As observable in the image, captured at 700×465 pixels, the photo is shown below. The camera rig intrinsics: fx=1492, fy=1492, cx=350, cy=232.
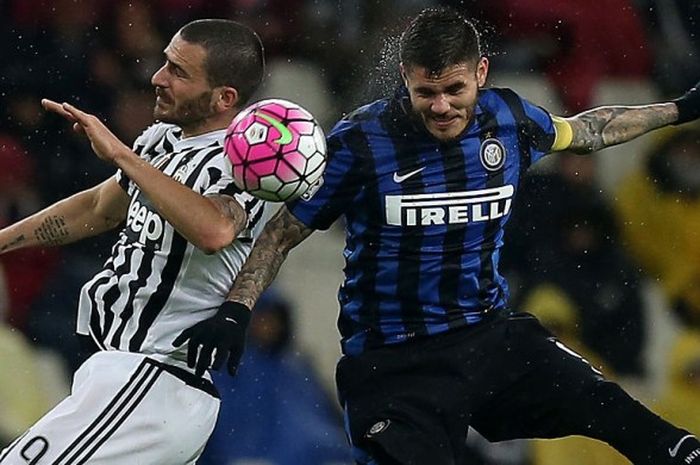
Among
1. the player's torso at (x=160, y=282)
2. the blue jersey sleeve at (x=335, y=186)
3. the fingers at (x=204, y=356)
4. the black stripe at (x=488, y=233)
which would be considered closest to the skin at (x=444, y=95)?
the black stripe at (x=488, y=233)

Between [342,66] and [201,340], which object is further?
[342,66]

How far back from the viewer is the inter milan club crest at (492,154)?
15.4ft

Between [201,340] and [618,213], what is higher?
[201,340]

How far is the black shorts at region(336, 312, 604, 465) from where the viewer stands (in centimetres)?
459

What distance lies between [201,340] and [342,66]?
111 inches

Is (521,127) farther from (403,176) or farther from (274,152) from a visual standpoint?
(274,152)

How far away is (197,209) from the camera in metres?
4.11

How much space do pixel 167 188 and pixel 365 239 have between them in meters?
0.81

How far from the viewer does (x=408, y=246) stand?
4629 millimetres

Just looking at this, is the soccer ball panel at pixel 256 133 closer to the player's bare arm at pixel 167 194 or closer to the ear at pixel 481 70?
the player's bare arm at pixel 167 194

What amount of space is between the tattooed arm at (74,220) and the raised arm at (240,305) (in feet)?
1.85

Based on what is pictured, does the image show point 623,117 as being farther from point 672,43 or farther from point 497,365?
point 672,43

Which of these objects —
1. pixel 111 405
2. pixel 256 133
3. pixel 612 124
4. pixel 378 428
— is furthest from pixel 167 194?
pixel 612 124

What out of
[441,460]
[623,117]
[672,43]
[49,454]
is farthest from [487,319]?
[672,43]
